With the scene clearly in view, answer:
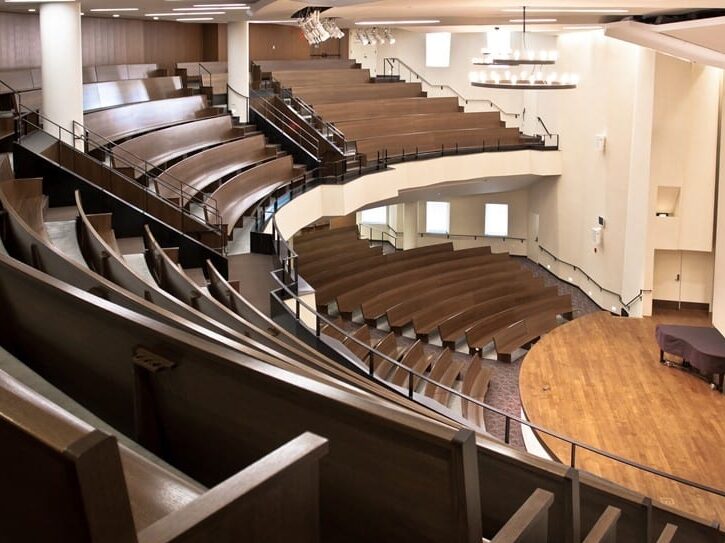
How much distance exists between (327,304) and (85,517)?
12073 mm

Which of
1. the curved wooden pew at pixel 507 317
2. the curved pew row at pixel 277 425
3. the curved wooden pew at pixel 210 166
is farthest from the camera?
the curved wooden pew at pixel 507 317

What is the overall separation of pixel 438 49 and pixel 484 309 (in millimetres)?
9678

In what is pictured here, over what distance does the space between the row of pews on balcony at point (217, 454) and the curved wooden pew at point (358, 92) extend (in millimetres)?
14573

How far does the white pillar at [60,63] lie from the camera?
9.17m

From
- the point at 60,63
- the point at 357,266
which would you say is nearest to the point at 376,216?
the point at 357,266

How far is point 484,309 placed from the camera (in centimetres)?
1334

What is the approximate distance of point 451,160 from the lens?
55.5 feet

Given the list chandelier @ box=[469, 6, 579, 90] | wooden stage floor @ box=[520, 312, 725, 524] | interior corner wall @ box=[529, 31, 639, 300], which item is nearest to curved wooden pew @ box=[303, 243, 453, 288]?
interior corner wall @ box=[529, 31, 639, 300]

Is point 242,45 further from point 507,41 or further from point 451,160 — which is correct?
point 507,41

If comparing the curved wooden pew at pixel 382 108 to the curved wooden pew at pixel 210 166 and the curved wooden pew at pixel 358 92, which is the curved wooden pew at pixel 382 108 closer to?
the curved wooden pew at pixel 358 92

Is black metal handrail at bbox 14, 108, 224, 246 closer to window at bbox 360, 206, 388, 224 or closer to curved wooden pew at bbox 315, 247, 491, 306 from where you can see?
curved wooden pew at bbox 315, 247, 491, 306

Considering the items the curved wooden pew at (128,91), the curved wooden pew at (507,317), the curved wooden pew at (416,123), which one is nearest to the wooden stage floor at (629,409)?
the curved wooden pew at (507,317)

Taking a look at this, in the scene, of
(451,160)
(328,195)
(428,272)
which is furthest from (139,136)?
(451,160)

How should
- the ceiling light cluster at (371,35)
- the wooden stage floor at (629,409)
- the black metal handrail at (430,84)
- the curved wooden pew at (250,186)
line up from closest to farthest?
the wooden stage floor at (629,409)
the curved wooden pew at (250,186)
the ceiling light cluster at (371,35)
the black metal handrail at (430,84)
